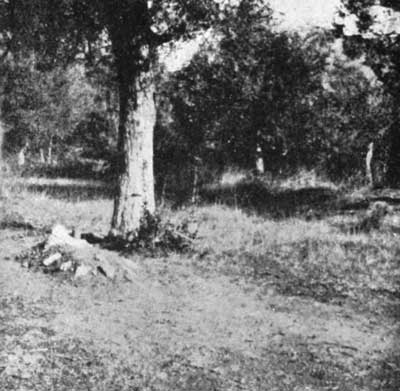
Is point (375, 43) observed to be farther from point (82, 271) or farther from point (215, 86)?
point (82, 271)

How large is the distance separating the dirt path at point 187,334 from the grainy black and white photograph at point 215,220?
0.10 feet

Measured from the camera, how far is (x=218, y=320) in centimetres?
695

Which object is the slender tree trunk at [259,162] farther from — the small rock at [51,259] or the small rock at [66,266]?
the small rock at [66,266]

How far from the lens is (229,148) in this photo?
69.3ft

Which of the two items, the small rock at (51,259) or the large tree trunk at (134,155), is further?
the large tree trunk at (134,155)

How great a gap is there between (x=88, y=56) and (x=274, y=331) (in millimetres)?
8077

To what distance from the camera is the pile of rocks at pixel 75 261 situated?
28.2 ft

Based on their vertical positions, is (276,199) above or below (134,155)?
below

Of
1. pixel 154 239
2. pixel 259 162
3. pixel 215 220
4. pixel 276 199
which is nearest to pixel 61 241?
pixel 154 239

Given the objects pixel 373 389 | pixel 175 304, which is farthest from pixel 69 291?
pixel 373 389

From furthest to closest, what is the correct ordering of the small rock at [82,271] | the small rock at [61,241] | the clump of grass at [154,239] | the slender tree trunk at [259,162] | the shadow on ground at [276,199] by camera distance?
1. the slender tree trunk at [259,162]
2. the shadow on ground at [276,199]
3. the clump of grass at [154,239]
4. the small rock at [61,241]
5. the small rock at [82,271]

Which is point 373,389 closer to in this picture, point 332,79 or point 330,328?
point 330,328

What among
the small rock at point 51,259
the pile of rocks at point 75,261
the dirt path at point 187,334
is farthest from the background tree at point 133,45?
the dirt path at point 187,334

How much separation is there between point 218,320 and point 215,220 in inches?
303
